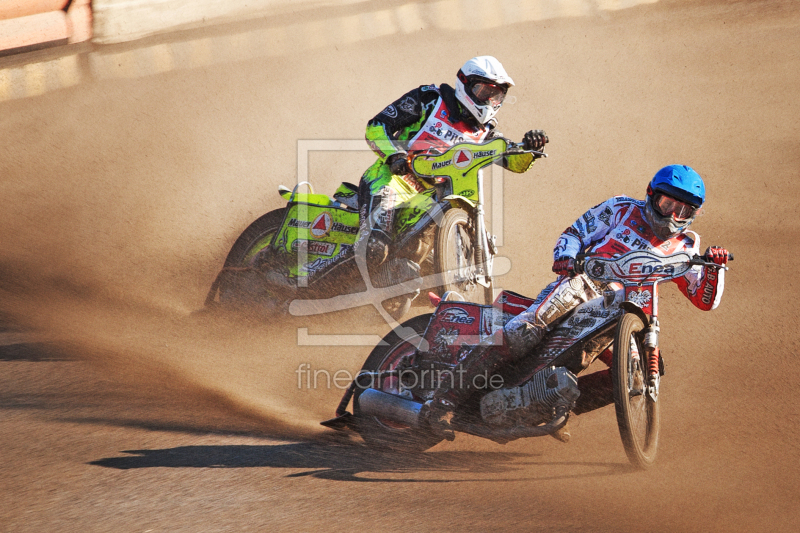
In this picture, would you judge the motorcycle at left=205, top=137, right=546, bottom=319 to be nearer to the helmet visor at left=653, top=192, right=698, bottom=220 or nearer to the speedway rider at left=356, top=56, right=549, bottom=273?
the speedway rider at left=356, top=56, right=549, bottom=273

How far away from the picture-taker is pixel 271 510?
4543 millimetres

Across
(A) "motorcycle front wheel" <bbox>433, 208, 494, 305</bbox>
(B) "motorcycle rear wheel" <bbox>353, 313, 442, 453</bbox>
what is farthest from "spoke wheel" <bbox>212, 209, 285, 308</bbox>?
(B) "motorcycle rear wheel" <bbox>353, 313, 442, 453</bbox>

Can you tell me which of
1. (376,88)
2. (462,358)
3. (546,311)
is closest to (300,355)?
(462,358)

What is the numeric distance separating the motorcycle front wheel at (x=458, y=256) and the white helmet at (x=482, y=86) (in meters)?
1.07

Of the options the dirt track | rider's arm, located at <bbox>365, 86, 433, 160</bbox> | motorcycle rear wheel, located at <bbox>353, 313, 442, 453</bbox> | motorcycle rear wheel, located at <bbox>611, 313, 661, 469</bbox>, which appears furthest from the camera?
rider's arm, located at <bbox>365, 86, 433, 160</bbox>

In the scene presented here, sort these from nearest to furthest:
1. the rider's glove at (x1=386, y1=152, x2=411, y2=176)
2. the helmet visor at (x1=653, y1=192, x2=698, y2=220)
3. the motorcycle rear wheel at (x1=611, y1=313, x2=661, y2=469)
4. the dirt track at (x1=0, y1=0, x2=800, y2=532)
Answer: the dirt track at (x1=0, y1=0, x2=800, y2=532) → the motorcycle rear wheel at (x1=611, y1=313, x2=661, y2=469) → the helmet visor at (x1=653, y1=192, x2=698, y2=220) → the rider's glove at (x1=386, y1=152, x2=411, y2=176)

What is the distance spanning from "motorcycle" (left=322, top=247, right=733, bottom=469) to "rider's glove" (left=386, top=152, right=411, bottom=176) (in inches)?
82.6

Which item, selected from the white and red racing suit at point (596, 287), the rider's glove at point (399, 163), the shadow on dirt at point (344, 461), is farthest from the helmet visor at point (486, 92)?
the shadow on dirt at point (344, 461)

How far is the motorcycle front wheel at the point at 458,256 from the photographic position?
7.36m

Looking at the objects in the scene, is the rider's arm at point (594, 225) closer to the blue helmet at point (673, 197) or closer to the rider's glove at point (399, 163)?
the blue helmet at point (673, 197)

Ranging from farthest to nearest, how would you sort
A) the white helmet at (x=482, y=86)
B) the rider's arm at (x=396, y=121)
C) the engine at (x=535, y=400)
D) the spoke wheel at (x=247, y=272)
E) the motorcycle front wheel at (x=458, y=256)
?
the spoke wheel at (x=247, y=272) → the rider's arm at (x=396, y=121) → the white helmet at (x=482, y=86) → the motorcycle front wheel at (x=458, y=256) → the engine at (x=535, y=400)

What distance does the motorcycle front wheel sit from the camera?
24.1 ft

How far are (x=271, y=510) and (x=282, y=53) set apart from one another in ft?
41.0

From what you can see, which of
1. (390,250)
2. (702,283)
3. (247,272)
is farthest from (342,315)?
(702,283)
